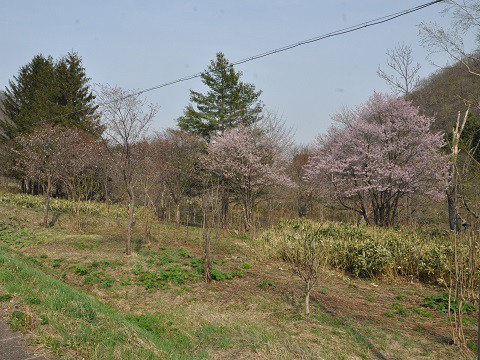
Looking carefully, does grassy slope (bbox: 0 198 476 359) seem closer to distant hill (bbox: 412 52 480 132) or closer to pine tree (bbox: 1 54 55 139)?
distant hill (bbox: 412 52 480 132)

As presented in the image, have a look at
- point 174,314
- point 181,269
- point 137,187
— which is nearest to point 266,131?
point 137,187

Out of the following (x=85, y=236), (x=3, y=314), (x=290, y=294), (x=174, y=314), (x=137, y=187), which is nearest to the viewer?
(x=3, y=314)

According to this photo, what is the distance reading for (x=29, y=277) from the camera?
509 cm

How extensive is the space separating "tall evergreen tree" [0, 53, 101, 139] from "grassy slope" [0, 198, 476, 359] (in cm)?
1787

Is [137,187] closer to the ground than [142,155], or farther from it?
closer to the ground

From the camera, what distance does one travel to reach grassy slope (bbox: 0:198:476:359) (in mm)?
3385

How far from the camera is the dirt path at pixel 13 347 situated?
2727 mm

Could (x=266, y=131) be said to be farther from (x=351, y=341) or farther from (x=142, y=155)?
(x=351, y=341)

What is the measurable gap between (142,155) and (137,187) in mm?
2006

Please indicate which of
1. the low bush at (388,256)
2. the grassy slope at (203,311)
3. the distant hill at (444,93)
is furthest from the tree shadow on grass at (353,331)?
the distant hill at (444,93)

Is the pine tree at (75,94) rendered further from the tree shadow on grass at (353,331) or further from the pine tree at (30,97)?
the tree shadow on grass at (353,331)

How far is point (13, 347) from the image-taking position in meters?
2.88

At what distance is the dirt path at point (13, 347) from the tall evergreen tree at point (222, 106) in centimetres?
2068

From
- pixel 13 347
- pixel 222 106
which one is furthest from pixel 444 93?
pixel 13 347
